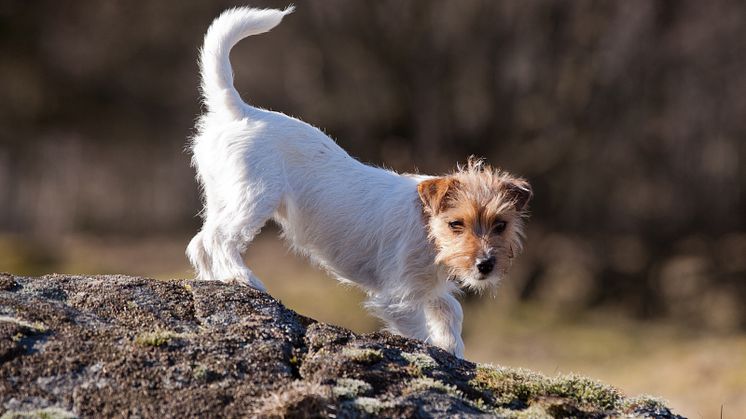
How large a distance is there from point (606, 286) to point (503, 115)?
4.21m

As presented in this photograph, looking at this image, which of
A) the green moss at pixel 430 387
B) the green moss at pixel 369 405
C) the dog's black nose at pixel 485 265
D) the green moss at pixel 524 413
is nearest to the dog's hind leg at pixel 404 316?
the dog's black nose at pixel 485 265

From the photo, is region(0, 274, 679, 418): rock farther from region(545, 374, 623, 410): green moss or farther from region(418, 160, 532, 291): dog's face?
region(418, 160, 532, 291): dog's face

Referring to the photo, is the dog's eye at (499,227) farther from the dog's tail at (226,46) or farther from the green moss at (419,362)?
the dog's tail at (226,46)

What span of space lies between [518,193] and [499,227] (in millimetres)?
394

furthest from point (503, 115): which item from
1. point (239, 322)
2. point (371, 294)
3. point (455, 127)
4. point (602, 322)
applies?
point (239, 322)

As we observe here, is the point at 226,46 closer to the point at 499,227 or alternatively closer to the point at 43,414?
the point at 499,227

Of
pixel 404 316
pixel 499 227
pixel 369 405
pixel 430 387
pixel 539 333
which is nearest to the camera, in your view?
pixel 369 405

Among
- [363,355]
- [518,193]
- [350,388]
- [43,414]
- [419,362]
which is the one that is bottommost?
[43,414]

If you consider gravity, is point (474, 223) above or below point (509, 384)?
above

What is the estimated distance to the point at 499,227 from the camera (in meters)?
7.80

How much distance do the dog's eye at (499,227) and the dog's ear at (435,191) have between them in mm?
439

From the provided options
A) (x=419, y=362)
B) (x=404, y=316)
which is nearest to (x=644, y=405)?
(x=419, y=362)

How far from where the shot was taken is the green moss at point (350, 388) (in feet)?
18.3

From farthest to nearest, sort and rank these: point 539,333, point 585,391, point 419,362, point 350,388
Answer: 1. point 539,333
2. point 585,391
3. point 419,362
4. point 350,388
